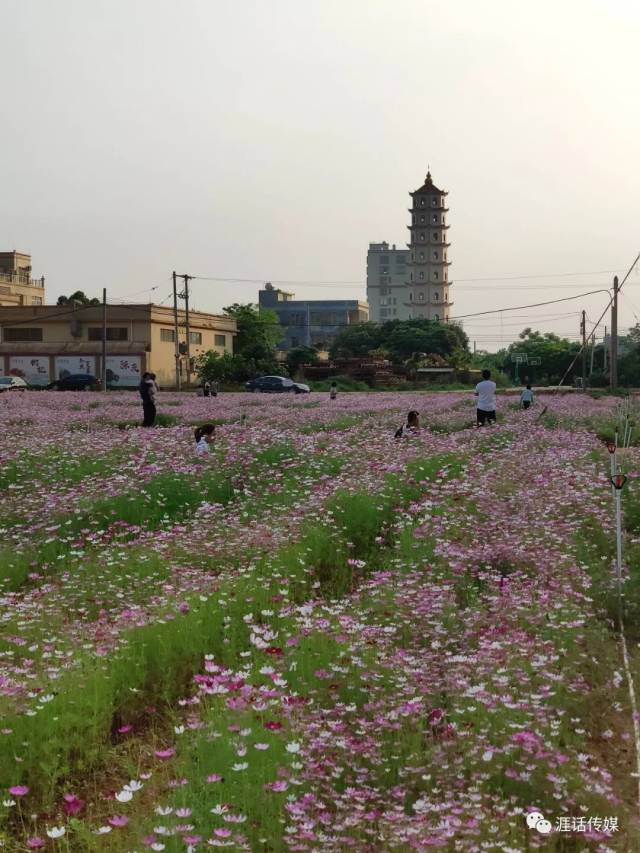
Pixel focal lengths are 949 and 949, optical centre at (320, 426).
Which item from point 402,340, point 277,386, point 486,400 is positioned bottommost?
point 486,400

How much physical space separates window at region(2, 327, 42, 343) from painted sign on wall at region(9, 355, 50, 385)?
7.71 ft

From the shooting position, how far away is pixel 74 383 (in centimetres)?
6378

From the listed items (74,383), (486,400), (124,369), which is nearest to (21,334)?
(124,369)

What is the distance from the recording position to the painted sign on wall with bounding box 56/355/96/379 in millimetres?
70062

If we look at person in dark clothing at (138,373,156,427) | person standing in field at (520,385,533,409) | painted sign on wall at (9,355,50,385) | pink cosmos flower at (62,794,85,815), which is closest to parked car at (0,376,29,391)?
painted sign on wall at (9,355,50,385)

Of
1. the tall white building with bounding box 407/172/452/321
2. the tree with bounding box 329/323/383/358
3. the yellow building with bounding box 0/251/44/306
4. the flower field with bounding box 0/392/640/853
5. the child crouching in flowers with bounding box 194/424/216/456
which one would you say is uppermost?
the tall white building with bounding box 407/172/452/321

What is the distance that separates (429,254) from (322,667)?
161869mm

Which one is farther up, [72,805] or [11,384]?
[11,384]

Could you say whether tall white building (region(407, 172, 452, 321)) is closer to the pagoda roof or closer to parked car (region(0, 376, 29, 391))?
the pagoda roof

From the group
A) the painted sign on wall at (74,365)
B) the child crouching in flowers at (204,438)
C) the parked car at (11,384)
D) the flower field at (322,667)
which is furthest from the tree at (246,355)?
the flower field at (322,667)

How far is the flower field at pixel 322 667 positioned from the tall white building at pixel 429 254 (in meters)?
152

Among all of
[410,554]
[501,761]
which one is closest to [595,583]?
[410,554]

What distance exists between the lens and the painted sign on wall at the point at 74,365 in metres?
70.1

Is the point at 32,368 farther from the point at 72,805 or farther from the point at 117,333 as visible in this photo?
the point at 72,805
